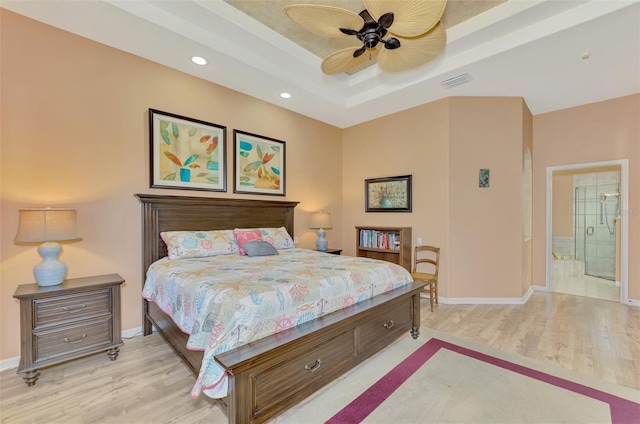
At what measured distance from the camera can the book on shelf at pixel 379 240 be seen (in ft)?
14.5

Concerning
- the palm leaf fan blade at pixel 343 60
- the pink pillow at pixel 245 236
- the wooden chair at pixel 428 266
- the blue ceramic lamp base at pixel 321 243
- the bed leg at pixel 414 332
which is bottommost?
the bed leg at pixel 414 332

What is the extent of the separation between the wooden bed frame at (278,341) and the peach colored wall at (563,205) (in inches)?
243

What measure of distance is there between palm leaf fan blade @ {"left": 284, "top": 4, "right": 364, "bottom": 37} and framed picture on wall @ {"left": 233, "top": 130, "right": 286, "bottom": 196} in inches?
79.1

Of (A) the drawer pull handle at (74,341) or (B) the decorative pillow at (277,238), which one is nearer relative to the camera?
(A) the drawer pull handle at (74,341)

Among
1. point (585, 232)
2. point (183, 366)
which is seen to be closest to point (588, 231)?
point (585, 232)

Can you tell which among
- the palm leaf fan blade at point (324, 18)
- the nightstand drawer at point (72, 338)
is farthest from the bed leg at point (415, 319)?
the nightstand drawer at point (72, 338)

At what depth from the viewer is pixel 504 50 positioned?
289 cm

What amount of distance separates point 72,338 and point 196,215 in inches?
62.3

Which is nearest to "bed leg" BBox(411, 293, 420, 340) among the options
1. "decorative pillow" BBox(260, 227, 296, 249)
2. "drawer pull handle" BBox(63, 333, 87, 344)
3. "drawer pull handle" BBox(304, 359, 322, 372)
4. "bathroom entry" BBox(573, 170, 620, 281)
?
"drawer pull handle" BBox(304, 359, 322, 372)

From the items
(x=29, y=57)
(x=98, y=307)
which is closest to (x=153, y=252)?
(x=98, y=307)

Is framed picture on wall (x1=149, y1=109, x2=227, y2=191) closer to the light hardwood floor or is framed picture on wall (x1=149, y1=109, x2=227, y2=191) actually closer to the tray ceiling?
the tray ceiling

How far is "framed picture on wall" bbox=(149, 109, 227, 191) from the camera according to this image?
3.12m

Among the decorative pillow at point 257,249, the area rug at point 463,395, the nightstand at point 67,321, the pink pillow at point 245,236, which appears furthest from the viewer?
the pink pillow at point 245,236

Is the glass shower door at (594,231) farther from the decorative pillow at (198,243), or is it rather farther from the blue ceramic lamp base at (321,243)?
the decorative pillow at (198,243)
